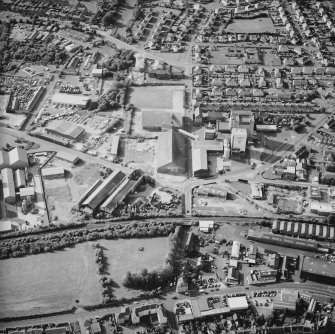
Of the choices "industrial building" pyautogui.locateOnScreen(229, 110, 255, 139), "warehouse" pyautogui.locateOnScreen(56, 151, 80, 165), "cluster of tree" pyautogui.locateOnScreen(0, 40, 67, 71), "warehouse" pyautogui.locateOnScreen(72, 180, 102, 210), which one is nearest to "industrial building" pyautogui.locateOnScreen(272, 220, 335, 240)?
"industrial building" pyautogui.locateOnScreen(229, 110, 255, 139)

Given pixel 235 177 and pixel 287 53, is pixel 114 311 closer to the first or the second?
pixel 235 177

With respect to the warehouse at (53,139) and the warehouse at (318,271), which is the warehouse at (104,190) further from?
the warehouse at (318,271)

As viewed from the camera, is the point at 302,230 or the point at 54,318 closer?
the point at 54,318

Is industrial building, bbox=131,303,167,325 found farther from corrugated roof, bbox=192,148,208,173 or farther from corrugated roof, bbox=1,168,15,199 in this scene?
corrugated roof, bbox=1,168,15,199

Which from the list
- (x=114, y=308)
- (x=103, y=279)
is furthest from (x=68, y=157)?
(x=114, y=308)

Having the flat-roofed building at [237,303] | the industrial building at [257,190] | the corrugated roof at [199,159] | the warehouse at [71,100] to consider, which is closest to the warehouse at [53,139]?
the warehouse at [71,100]

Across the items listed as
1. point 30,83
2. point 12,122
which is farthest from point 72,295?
point 30,83
